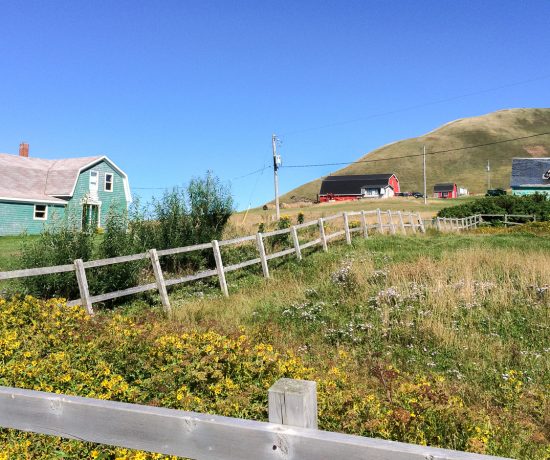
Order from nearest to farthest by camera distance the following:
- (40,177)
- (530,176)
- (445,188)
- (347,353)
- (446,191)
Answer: (347,353)
(40,177)
(530,176)
(446,191)
(445,188)

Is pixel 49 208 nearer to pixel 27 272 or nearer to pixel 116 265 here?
pixel 116 265

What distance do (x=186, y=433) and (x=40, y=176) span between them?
3770 cm

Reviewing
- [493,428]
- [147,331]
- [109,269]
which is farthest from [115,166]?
[493,428]

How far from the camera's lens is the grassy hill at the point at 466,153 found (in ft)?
414

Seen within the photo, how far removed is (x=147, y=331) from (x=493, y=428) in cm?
415

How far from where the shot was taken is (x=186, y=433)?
6.74 feet

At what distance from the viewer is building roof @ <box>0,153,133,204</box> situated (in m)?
32.6

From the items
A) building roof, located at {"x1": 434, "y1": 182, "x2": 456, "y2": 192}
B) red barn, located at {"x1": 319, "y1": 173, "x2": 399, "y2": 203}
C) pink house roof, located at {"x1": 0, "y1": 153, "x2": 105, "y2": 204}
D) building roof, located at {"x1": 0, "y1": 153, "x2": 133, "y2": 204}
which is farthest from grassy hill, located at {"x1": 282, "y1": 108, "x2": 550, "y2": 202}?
pink house roof, located at {"x1": 0, "y1": 153, "x2": 105, "y2": 204}

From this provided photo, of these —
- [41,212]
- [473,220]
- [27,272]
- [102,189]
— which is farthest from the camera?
[473,220]

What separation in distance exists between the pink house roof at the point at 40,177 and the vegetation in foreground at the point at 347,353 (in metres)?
25.8

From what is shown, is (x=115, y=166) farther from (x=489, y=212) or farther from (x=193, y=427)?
(x=193, y=427)

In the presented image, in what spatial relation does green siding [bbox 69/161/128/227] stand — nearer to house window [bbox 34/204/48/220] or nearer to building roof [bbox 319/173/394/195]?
house window [bbox 34/204/48/220]

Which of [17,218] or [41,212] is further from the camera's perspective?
[41,212]

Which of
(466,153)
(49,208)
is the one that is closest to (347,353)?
(49,208)
